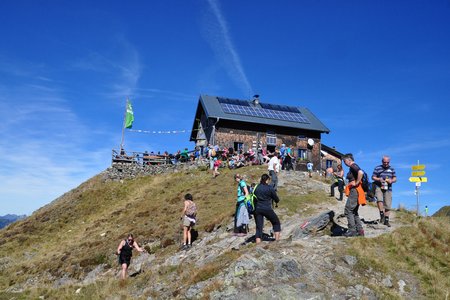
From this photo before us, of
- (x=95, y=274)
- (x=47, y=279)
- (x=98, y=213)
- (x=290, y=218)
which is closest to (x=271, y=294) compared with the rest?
(x=290, y=218)

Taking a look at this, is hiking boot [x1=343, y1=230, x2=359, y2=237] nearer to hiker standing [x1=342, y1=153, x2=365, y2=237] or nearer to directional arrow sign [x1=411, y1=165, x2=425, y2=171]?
hiker standing [x1=342, y1=153, x2=365, y2=237]

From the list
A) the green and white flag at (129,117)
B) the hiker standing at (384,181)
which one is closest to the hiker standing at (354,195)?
the hiker standing at (384,181)

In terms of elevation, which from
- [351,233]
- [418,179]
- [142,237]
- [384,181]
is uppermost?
[418,179]

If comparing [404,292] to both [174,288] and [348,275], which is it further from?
[174,288]

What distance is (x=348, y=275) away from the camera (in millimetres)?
10117

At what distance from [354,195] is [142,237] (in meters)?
12.5

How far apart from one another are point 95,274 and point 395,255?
43.5 ft

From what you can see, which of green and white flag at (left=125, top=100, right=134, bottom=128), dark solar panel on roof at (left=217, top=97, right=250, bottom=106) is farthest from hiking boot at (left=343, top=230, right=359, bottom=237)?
green and white flag at (left=125, top=100, right=134, bottom=128)

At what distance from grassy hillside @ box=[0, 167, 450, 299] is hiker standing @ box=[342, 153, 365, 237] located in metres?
0.50

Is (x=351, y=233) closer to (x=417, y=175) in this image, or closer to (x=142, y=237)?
(x=417, y=175)

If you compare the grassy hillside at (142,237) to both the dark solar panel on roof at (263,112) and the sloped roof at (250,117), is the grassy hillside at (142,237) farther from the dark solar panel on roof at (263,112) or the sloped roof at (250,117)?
the dark solar panel on roof at (263,112)

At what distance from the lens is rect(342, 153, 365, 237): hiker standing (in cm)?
1181

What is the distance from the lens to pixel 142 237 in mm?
20312

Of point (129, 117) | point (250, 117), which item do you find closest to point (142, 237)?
point (250, 117)
